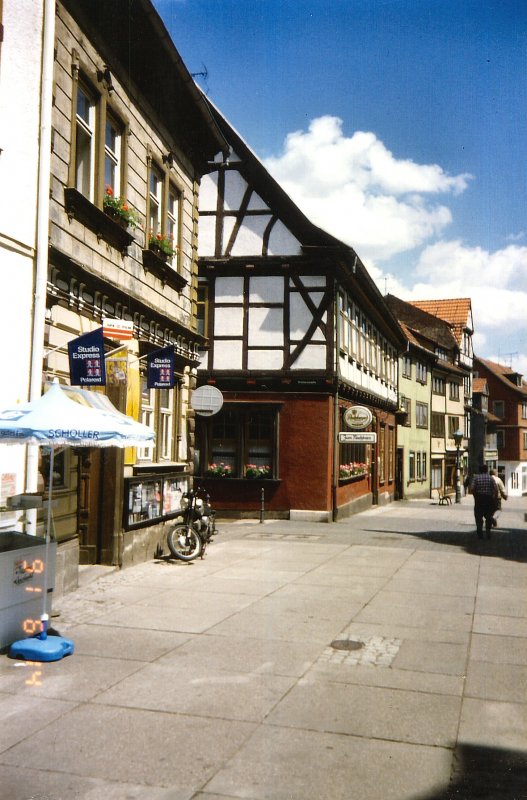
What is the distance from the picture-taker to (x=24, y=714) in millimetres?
5344

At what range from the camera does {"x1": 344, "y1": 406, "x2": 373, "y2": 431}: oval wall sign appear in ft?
74.8

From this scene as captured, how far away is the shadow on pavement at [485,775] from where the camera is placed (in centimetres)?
419

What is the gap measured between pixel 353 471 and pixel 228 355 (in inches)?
252

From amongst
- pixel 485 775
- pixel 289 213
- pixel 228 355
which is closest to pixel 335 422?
pixel 228 355

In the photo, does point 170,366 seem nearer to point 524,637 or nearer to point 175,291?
point 175,291

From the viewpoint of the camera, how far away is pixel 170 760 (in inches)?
180

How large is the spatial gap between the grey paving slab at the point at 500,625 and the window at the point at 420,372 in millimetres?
37165

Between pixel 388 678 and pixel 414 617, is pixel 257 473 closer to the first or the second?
pixel 414 617

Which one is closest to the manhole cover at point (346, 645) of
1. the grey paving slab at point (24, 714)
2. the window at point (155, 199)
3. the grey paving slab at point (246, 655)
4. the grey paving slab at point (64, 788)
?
the grey paving slab at point (246, 655)

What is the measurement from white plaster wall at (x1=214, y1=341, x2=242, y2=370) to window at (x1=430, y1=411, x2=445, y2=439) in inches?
1164

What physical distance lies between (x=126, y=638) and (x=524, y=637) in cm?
406

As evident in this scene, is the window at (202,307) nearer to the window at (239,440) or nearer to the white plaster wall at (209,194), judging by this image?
the white plaster wall at (209,194)

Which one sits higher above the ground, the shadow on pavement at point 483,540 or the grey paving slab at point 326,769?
the grey paving slab at point 326,769

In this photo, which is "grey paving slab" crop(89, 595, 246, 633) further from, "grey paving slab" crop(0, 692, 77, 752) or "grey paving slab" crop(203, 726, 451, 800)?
"grey paving slab" crop(203, 726, 451, 800)
